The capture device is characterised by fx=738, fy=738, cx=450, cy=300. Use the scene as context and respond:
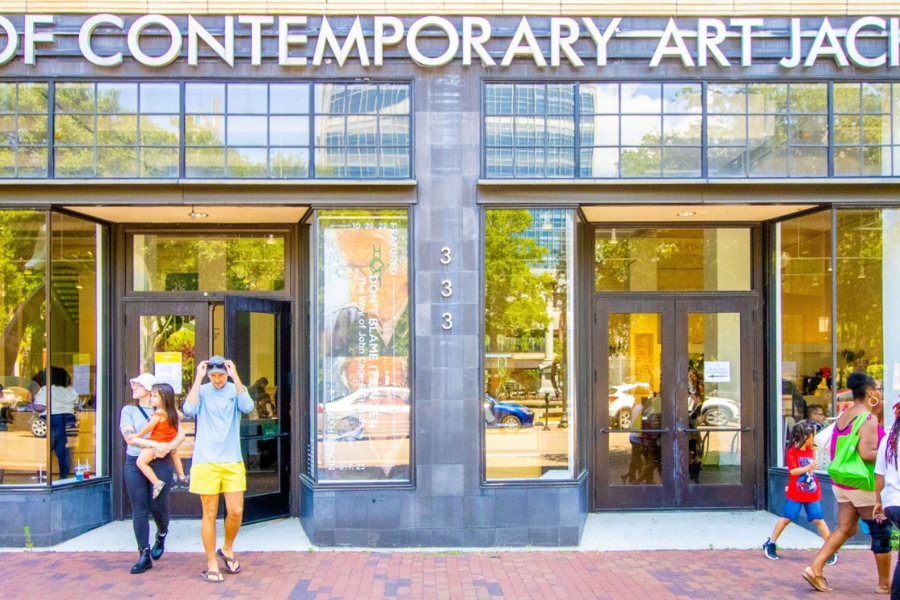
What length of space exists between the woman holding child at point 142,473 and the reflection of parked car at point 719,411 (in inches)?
225

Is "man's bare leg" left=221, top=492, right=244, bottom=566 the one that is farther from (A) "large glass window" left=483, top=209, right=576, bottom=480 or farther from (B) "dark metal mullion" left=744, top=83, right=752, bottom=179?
(B) "dark metal mullion" left=744, top=83, right=752, bottom=179

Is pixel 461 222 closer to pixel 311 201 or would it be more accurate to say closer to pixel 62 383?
pixel 311 201

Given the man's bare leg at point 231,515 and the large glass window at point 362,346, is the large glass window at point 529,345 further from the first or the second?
the man's bare leg at point 231,515

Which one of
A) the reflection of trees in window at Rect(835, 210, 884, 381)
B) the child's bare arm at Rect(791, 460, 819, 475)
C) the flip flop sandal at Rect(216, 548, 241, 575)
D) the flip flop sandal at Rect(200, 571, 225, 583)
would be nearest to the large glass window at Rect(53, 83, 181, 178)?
the flip flop sandal at Rect(216, 548, 241, 575)

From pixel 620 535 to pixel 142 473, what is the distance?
4685mm

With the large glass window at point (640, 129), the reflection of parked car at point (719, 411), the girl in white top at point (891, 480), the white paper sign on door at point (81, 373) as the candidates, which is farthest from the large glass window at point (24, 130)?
the girl in white top at point (891, 480)

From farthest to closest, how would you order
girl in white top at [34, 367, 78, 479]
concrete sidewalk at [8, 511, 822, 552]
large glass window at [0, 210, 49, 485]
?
girl in white top at [34, 367, 78, 479] < large glass window at [0, 210, 49, 485] < concrete sidewalk at [8, 511, 822, 552]

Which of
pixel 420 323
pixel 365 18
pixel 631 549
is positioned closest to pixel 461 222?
pixel 420 323

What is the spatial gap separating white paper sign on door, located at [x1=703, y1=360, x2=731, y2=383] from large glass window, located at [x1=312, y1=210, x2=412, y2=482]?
3625 mm

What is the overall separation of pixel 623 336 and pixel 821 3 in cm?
402

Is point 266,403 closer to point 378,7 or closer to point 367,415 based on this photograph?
point 367,415

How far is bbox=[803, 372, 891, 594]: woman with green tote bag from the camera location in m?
5.77

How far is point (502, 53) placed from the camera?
7387 mm

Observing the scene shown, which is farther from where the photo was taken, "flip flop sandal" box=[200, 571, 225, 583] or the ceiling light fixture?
the ceiling light fixture
